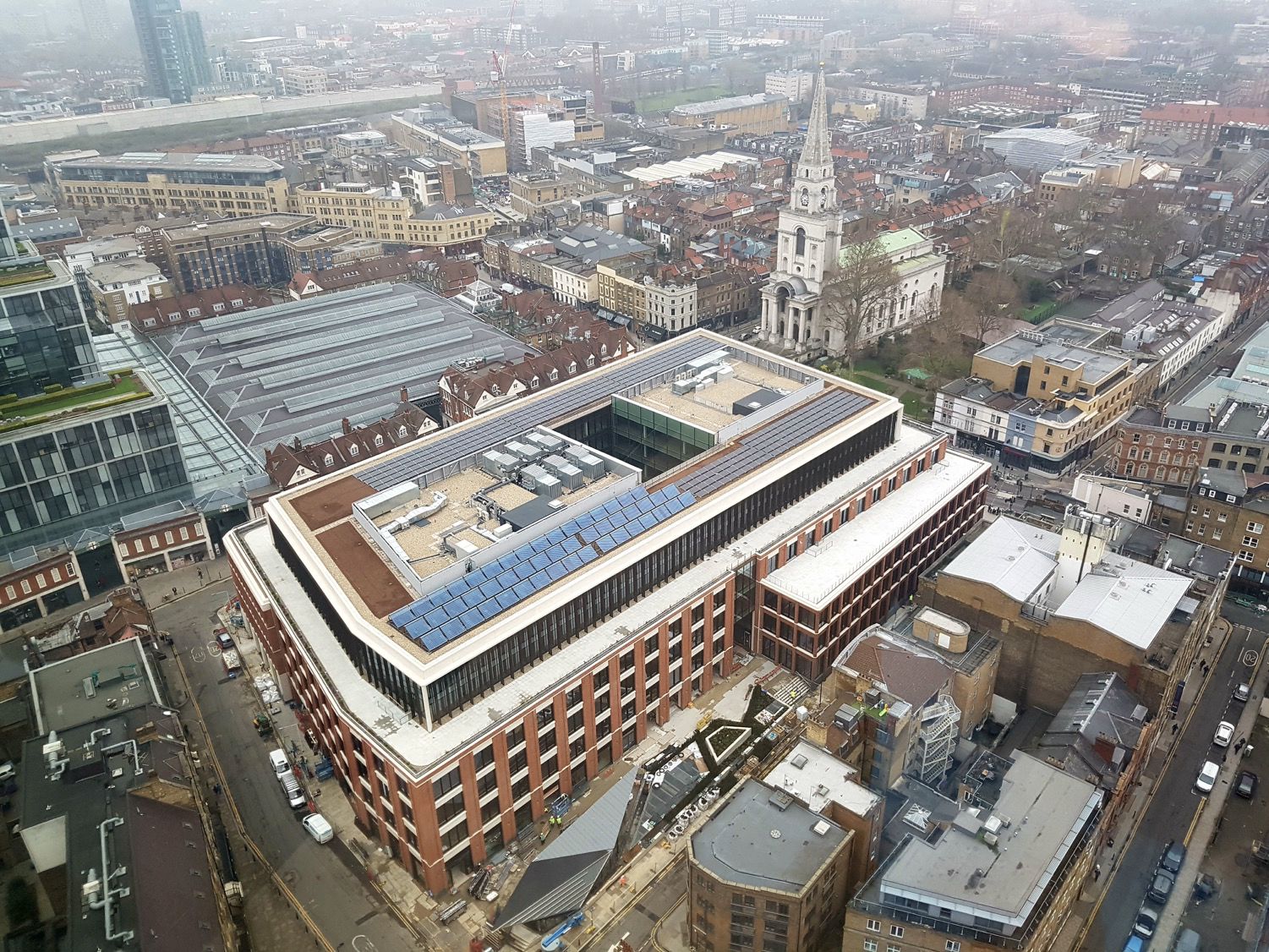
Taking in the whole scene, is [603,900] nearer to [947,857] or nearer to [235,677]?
[947,857]

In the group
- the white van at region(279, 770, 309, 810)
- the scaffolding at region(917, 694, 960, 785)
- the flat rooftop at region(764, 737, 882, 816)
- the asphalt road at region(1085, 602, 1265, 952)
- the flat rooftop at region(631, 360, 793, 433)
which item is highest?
the flat rooftop at region(631, 360, 793, 433)

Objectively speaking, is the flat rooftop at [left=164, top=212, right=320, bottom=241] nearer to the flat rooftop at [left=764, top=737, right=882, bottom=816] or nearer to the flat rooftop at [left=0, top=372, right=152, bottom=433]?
the flat rooftop at [left=0, top=372, right=152, bottom=433]

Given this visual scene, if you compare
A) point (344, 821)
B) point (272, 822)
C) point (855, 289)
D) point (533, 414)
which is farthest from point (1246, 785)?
point (855, 289)

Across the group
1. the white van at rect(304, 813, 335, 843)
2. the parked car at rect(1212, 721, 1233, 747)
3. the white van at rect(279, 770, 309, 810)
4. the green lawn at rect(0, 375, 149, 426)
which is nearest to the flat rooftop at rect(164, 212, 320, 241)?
the green lawn at rect(0, 375, 149, 426)

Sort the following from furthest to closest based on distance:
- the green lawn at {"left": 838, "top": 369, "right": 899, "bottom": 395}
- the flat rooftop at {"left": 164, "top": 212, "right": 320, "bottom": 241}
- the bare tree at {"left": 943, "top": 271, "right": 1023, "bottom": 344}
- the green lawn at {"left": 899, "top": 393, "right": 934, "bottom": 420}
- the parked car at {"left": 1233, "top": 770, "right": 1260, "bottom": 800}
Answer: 1. the flat rooftop at {"left": 164, "top": 212, "right": 320, "bottom": 241}
2. the bare tree at {"left": 943, "top": 271, "right": 1023, "bottom": 344}
3. the green lawn at {"left": 838, "top": 369, "right": 899, "bottom": 395}
4. the green lawn at {"left": 899, "top": 393, "right": 934, "bottom": 420}
5. the parked car at {"left": 1233, "top": 770, "right": 1260, "bottom": 800}

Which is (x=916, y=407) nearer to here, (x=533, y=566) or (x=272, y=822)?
(x=533, y=566)

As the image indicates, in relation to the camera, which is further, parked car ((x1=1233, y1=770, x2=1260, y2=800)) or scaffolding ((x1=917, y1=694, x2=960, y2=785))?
parked car ((x1=1233, y1=770, x2=1260, y2=800))

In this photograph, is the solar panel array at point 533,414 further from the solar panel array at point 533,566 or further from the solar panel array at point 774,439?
the solar panel array at point 533,566
